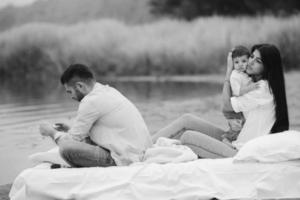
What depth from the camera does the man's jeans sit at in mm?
3727

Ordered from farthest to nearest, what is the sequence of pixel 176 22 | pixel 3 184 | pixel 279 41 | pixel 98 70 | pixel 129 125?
pixel 176 22 < pixel 98 70 < pixel 279 41 < pixel 3 184 < pixel 129 125

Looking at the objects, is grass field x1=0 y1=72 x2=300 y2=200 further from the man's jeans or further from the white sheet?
the white sheet

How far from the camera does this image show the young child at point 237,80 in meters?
4.24

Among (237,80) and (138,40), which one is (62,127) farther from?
(138,40)

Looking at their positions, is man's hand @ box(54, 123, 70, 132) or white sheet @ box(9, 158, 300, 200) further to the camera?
man's hand @ box(54, 123, 70, 132)

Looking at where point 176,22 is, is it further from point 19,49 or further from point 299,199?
point 299,199

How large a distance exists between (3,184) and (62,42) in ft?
40.8

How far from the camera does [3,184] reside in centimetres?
480

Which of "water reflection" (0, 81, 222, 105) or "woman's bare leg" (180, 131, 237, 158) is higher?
"woman's bare leg" (180, 131, 237, 158)

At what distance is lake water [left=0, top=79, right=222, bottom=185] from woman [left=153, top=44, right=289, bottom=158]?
1795 mm

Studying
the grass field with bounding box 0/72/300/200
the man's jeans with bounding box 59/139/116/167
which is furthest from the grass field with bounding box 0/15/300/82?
the man's jeans with bounding box 59/139/116/167

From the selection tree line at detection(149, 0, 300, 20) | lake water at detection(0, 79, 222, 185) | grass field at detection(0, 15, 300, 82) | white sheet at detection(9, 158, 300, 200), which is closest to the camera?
white sheet at detection(9, 158, 300, 200)

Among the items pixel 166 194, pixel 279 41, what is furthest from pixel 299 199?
pixel 279 41

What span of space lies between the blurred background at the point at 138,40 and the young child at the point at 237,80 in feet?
23.8
